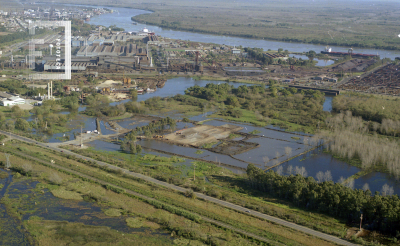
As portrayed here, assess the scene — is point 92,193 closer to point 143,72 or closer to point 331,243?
point 331,243

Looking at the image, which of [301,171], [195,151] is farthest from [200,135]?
[301,171]

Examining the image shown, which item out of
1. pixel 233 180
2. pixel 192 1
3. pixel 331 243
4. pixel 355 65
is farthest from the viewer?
pixel 192 1

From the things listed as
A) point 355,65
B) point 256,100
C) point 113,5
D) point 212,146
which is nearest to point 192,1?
point 113,5

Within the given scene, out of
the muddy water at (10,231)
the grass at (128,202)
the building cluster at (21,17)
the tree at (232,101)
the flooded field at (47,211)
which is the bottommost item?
the muddy water at (10,231)

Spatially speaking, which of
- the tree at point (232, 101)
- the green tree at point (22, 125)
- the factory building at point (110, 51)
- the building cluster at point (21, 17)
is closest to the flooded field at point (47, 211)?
the green tree at point (22, 125)

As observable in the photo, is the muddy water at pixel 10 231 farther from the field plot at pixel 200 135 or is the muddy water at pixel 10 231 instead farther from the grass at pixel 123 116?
the grass at pixel 123 116

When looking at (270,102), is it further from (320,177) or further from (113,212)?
(113,212)

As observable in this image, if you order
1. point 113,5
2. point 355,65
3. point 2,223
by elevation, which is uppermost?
point 113,5

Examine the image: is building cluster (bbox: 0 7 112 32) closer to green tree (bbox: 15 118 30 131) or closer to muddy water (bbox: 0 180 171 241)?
green tree (bbox: 15 118 30 131)

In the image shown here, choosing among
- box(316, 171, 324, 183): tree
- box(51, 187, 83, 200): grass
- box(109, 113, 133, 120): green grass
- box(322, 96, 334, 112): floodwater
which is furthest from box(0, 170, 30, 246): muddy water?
box(322, 96, 334, 112): floodwater
